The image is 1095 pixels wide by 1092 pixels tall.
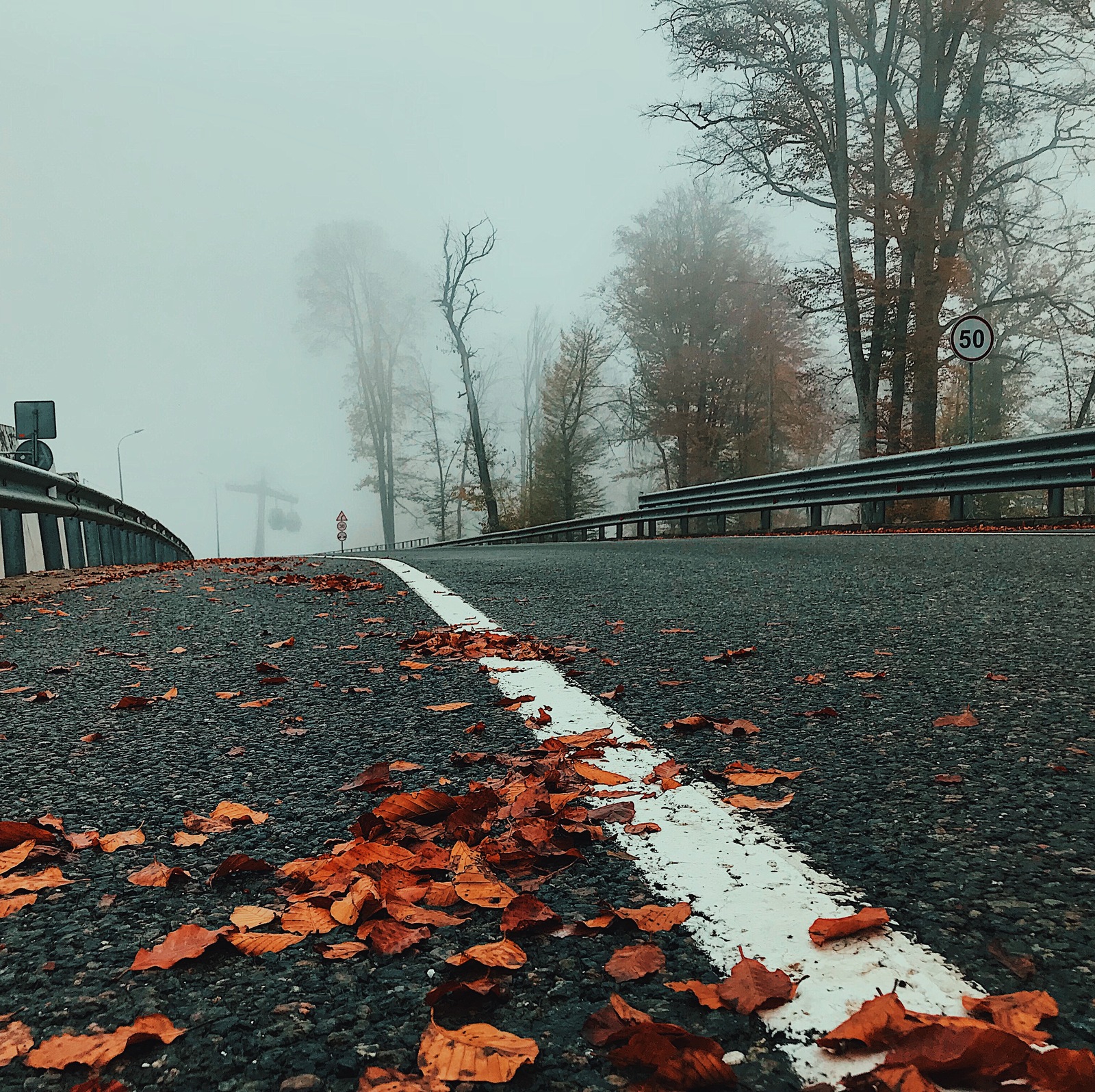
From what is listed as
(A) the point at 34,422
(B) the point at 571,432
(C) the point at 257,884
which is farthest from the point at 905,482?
(B) the point at 571,432

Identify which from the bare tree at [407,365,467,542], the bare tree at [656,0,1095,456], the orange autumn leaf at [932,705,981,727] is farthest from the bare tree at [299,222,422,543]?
the orange autumn leaf at [932,705,981,727]

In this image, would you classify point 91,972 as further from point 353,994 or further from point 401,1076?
point 401,1076

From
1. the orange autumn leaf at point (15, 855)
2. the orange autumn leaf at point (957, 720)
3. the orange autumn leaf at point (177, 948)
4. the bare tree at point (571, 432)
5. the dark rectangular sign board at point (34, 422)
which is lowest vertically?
the orange autumn leaf at point (177, 948)

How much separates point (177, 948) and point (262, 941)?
0.40ft

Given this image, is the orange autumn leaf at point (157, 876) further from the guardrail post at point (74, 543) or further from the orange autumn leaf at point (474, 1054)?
the guardrail post at point (74, 543)

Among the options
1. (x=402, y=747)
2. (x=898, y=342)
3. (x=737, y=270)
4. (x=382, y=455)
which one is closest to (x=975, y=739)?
(x=402, y=747)

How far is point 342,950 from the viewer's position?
139 cm

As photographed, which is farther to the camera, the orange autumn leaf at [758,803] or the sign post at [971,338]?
the sign post at [971,338]

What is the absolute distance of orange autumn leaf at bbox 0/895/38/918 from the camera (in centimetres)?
154

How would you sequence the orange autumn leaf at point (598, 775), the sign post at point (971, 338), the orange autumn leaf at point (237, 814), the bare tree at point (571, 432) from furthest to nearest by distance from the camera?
the bare tree at point (571, 432), the sign post at point (971, 338), the orange autumn leaf at point (598, 775), the orange autumn leaf at point (237, 814)

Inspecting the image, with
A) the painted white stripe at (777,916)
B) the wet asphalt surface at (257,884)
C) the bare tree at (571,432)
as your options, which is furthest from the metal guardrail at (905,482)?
the bare tree at (571,432)

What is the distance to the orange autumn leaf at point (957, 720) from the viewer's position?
2.40 metres

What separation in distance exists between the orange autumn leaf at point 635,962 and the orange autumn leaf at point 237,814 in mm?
909

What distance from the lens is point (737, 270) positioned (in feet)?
117
